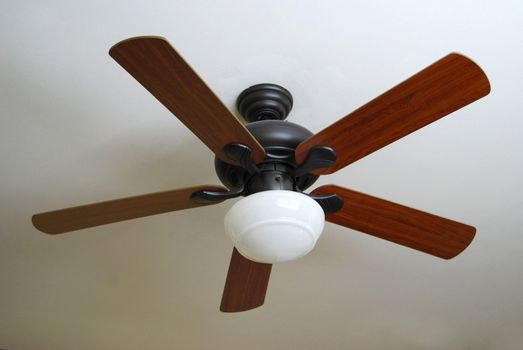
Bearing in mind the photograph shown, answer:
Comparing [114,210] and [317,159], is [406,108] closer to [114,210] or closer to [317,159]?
[317,159]

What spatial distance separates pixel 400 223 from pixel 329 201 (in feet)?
0.57

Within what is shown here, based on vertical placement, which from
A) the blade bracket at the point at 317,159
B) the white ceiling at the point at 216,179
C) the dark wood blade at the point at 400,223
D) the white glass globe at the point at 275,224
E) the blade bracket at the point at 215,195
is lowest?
the white glass globe at the point at 275,224

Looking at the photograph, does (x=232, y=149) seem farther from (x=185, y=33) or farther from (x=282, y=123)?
(x=185, y=33)

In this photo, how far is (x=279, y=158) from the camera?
1.06 meters

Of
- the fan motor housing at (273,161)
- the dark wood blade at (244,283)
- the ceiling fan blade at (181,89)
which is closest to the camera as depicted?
the ceiling fan blade at (181,89)

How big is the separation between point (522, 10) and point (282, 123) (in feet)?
1.98

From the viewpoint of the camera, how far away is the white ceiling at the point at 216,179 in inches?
45.1

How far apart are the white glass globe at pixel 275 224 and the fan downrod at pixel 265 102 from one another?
344 millimetres

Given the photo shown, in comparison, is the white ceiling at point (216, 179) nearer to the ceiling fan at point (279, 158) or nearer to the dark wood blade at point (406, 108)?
the ceiling fan at point (279, 158)

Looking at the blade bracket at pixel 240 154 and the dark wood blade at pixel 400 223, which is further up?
the dark wood blade at pixel 400 223

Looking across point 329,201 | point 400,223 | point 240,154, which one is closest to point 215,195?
point 240,154

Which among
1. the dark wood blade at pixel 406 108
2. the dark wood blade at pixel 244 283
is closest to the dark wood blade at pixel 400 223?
the dark wood blade at pixel 406 108

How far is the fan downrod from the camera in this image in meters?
1.25

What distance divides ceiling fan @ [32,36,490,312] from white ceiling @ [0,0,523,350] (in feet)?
0.65
